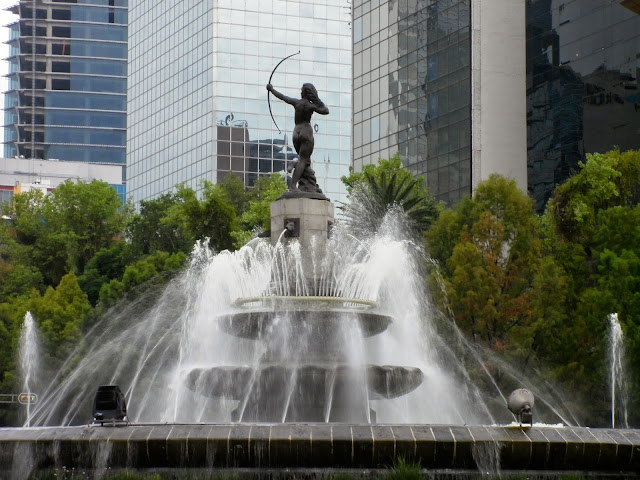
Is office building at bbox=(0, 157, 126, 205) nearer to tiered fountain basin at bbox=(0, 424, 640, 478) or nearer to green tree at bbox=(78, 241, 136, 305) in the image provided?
green tree at bbox=(78, 241, 136, 305)

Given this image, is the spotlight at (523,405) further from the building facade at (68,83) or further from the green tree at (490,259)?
the building facade at (68,83)

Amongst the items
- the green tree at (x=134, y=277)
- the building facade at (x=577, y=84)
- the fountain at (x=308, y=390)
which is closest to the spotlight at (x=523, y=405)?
the fountain at (x=308, y=390)

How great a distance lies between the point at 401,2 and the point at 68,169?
79250 mm

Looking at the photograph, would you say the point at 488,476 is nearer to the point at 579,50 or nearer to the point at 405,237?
the point at 405,237

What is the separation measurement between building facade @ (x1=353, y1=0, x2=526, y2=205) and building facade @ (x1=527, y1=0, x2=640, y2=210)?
1.84 m

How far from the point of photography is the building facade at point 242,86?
374 ft

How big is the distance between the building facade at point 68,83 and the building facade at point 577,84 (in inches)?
4541

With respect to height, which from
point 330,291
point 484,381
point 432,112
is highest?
point 432,112

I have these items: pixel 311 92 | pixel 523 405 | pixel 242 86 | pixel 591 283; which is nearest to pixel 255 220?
pixel 591 283

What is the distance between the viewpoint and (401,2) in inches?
3270

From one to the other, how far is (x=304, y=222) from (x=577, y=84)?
4239cm

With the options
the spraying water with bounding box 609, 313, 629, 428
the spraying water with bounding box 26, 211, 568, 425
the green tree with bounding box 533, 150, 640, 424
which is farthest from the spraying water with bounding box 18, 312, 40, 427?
the spraying water with bounding box 609, 313, 629, 428

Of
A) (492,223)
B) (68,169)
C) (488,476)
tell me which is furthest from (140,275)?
(68,169)

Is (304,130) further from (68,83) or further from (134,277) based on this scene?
(68,83)
